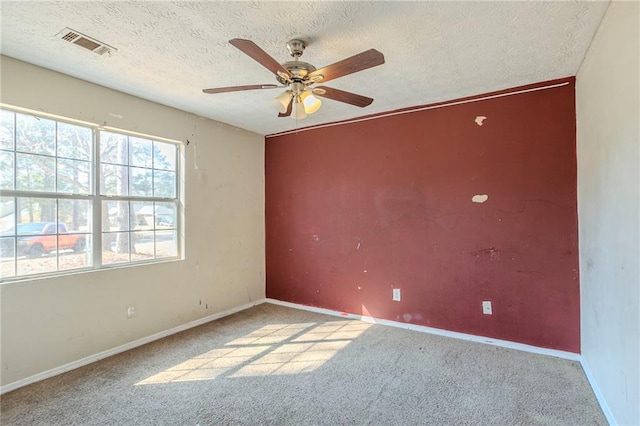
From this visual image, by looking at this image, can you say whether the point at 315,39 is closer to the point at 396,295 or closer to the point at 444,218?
the point at 444,218

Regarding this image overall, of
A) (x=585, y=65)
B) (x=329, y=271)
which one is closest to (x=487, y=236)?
(x=585, y=65)

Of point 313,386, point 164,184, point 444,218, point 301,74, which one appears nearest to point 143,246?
point 164,184

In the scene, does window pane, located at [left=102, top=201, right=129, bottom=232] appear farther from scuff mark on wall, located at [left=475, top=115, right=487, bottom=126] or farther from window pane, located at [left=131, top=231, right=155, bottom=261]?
scuff mark on wall, located at [left=475, top=115, right=487, bottom=126]

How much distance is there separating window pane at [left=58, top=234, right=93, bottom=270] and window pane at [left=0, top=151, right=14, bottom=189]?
1.71ft

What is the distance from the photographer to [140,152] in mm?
3170

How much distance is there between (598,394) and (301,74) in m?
2.89

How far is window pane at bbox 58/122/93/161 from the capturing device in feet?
8.54

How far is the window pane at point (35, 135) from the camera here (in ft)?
7.79

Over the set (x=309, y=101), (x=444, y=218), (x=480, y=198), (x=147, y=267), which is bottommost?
(x=147, y=267)

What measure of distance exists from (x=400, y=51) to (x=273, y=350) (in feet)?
9.05

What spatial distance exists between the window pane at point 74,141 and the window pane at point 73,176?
6 cm

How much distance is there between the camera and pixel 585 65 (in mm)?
2293

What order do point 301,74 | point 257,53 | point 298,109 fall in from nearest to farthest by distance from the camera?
point 257,53 → point 301,74 → point 298,109

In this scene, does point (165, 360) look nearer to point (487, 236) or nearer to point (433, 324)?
point (433, 324)
